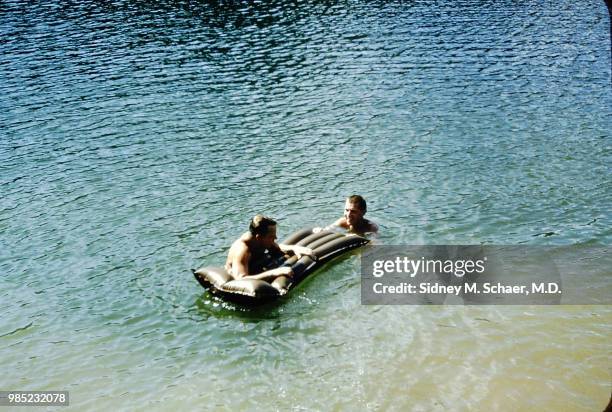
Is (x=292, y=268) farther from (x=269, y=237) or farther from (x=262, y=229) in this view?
(x=262, y=229)

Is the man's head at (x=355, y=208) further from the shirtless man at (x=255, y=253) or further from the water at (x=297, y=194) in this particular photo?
the shirtless man at (x=255, y=253)

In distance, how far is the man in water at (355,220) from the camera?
1220 centimetres

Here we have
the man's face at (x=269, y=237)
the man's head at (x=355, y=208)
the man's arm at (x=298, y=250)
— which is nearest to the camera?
the man's face at (x=269, y=237)

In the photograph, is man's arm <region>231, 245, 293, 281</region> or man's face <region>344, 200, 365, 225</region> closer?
man's arm <region>231, 245, 293, 281</region>

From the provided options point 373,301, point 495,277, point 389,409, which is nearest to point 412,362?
point 389,409

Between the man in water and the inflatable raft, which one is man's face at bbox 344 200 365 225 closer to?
the man in water

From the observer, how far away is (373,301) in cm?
1090

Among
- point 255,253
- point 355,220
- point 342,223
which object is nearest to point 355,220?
point 355,220

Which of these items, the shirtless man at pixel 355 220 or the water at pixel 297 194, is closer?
the water at pixel 297 194

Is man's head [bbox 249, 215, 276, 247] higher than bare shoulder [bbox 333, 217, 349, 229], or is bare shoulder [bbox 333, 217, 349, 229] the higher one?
man's head [bbox 249, 215, 276, 247]

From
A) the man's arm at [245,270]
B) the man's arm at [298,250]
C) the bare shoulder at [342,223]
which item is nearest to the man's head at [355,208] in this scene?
the bare shoulder at [342,223]

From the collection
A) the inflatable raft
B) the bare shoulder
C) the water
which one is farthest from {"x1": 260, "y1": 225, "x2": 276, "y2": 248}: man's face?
the bare shoulder

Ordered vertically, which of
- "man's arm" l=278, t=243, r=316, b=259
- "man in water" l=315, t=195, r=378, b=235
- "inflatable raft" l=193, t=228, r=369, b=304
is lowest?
"inflatable raft" l=193, t=228, r=369, b=304

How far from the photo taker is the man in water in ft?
40.0
